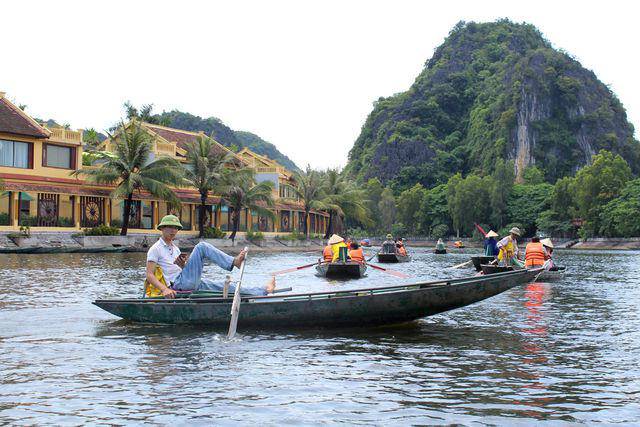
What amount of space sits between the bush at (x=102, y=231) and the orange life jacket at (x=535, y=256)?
31078mm

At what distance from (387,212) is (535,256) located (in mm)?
90272

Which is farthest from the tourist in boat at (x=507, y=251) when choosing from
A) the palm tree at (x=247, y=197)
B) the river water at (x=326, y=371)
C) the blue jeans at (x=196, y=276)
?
the palm tree at (x=247, y=197)

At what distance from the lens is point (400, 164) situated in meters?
146

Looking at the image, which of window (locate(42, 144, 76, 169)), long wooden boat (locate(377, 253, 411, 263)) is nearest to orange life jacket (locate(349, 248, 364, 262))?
long wooden boat (locate(377, 253, 411, 263))

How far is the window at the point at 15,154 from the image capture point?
43000 millimetres

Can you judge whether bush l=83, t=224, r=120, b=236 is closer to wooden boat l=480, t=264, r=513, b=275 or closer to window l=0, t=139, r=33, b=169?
window l=0, t=139, r=33, b=169

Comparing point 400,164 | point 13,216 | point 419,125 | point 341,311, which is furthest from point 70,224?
point 419,125

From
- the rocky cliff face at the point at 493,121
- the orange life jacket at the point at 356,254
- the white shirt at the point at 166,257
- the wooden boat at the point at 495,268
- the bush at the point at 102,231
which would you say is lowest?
the wooden boat at the point at 495,268

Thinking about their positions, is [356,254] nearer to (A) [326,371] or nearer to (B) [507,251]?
(B) [507,251]

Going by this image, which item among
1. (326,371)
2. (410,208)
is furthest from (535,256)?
(410,208)

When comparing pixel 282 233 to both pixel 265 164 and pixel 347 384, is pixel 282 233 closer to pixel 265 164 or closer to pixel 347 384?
pixel 265 164

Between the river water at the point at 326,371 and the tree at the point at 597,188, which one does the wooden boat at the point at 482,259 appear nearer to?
the river water at the point at 326,371

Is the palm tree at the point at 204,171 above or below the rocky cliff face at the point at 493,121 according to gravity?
below

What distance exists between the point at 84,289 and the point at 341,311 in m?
9.87
